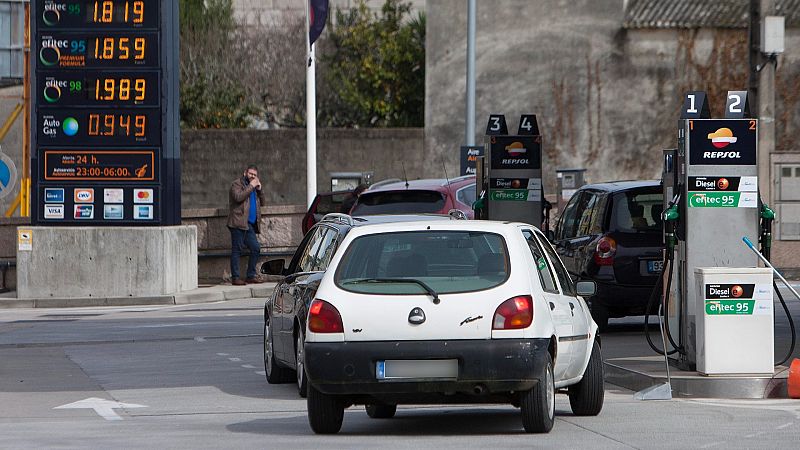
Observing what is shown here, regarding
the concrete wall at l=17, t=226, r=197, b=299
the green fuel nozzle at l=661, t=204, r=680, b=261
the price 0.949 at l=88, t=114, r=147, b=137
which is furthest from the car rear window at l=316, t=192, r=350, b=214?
the green fuel nozzle at l=661, t=204, r=680, b=261

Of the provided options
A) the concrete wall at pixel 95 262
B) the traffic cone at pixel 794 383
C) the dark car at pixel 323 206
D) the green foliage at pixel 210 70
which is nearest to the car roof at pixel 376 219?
the traffic cone at pixel 794 383

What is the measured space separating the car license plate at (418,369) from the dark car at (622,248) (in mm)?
7229

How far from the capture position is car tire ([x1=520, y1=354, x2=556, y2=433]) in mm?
10117

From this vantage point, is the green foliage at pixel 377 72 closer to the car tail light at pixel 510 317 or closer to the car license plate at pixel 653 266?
the car license plate at pixel 653 266

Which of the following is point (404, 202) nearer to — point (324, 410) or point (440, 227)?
point (440, 227)

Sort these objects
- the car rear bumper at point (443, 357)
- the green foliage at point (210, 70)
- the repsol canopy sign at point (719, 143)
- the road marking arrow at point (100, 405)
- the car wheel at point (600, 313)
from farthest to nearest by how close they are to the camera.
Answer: the green foliage at point (210, 70) < the car wheel at point (600, 313) < the repsol canopy sign at point (719, 143) < the road marking arrow at point (100, 405) < the car rear bumper at point (443, 357)

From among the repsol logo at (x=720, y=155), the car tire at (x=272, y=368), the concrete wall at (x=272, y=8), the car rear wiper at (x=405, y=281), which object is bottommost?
the car tire at (x=272, y=368)

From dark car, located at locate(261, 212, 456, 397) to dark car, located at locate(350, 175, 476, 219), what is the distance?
6.70 m

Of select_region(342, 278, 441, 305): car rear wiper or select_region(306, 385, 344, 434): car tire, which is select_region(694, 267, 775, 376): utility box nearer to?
select_region(342, 278, 441, 305): car rear wiper

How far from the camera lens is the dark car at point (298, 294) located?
12.2m

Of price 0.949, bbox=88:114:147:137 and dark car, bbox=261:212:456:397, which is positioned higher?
price 0.949, bbox=88:114:147:137

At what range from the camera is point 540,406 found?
1012 cm

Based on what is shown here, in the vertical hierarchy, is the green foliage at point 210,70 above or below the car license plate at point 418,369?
above

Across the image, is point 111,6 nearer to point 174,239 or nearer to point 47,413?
point 174,239
